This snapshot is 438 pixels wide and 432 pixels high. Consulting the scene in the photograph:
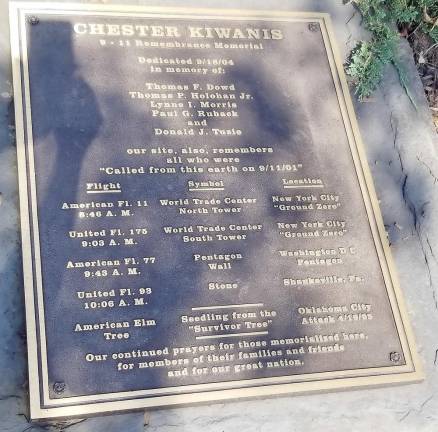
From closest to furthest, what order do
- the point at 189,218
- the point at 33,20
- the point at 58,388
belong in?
the point at 58,388, the point at 189,218, the point at 33,20

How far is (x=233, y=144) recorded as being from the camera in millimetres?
3324

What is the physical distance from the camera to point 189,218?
311 centimetres

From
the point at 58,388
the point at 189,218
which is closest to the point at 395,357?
the point at 189,218

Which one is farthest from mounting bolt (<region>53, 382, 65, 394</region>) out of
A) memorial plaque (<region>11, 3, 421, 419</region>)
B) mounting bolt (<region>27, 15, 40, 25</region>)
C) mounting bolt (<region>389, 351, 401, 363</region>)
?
mounting bolt (<region>27, 15, 40, 25</region>)

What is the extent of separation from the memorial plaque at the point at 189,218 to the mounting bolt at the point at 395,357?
1cm

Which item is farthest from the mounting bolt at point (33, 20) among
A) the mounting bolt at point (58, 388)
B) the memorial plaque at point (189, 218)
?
the mounting bolt at point (58, 388)

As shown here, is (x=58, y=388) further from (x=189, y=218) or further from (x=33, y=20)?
(x=33, y=20)

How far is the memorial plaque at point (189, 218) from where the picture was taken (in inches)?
112

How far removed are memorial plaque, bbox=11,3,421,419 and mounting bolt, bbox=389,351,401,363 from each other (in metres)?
0.01

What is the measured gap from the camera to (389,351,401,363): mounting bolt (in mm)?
3150

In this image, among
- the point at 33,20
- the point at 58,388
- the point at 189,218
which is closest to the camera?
the point at 58,388

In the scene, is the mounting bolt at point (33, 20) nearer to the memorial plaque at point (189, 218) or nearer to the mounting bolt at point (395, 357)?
the memorial plaque at point (189, 218)

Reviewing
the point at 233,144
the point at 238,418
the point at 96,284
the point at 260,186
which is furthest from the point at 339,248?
the point at 96,284

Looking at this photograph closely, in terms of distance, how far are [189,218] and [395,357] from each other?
1234 mm
